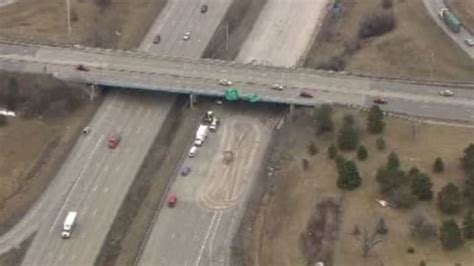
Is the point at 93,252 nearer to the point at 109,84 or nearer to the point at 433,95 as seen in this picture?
the point at 109,84

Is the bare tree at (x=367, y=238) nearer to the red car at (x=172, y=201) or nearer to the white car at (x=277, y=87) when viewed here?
the red car at (x=172, y=201)

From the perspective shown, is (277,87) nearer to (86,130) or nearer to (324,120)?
(324,120)

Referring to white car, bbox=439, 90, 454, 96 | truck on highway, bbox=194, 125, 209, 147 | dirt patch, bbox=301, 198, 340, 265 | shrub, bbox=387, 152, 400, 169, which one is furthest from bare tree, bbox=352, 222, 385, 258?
white car, bbox=439, 90, 454, 96

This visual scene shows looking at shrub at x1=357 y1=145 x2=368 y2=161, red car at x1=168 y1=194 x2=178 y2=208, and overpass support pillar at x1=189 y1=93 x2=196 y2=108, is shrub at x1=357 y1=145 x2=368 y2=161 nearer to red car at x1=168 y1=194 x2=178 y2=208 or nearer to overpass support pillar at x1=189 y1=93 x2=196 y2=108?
red car at x1=168 y1=194 x2=178 y2=208

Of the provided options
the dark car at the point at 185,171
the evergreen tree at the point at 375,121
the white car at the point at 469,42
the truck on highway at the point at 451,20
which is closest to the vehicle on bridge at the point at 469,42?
the white car at the point at 469,42

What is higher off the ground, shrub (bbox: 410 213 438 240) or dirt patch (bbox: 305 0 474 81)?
dirt patch (bbox: 305 0 474 81)

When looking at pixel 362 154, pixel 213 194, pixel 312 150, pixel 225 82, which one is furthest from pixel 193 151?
pixel 362 154

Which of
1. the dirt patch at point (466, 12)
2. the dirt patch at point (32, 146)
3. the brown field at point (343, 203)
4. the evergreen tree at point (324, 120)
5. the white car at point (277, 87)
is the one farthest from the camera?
the dirt patch at point (466, 12)
